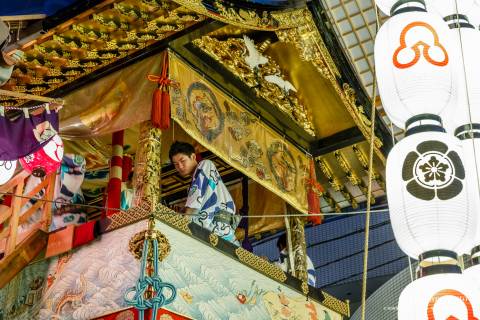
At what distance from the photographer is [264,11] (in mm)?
7680

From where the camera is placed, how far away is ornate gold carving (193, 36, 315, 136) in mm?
7866

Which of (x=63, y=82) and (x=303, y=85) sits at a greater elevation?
(x=303, y=85)

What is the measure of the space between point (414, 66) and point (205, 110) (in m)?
2.87

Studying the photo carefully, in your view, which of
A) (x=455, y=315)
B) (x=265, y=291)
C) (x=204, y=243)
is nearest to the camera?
(x=455, y=315)

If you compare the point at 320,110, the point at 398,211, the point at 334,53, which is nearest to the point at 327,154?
the point at 320,110

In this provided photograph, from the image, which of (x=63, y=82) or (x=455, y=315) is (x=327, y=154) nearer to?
(x=63, y=82)

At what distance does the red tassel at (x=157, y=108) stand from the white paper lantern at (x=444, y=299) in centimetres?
296

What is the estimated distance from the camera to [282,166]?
27.9ft

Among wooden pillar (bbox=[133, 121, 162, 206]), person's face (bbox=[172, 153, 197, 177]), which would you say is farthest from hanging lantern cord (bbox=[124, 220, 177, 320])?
person's face (bbox=[172, 153, 197, 177])

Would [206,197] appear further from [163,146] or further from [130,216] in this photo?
[163,146]

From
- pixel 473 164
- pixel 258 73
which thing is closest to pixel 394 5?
pixel 473 164

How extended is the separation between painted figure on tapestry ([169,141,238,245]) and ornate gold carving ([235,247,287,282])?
0.16 m

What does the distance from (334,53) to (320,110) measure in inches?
30.6

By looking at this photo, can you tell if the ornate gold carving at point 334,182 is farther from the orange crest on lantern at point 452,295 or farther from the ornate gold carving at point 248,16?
the orange crest on lantern at point 452,295
